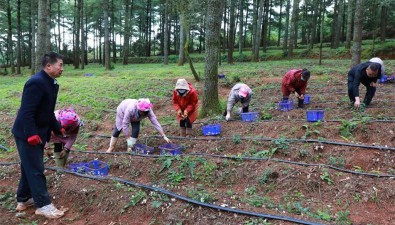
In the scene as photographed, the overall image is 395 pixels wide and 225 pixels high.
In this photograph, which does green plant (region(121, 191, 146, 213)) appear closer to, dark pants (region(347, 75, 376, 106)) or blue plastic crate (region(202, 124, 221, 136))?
blue plastic crate (region(202, 124, 221, 136))

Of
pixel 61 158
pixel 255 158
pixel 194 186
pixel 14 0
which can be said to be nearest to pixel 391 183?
pixel 255 158

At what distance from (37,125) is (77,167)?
1.49 meters

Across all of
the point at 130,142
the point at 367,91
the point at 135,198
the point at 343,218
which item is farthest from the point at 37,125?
the point at 367,91

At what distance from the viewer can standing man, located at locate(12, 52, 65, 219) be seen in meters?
3.52

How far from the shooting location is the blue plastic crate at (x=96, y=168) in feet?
15.8

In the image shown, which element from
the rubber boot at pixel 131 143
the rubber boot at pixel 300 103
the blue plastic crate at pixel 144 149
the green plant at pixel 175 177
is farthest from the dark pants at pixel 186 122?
the rubber boot at pixel 300 103

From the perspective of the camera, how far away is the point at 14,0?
79.2ft

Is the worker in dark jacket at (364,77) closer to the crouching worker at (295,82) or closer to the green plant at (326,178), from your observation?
the crouching worker at (295,82)

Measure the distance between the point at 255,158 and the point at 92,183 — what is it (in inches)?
92.1

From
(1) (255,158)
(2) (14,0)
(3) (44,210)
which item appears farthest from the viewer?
(2) (14,0)

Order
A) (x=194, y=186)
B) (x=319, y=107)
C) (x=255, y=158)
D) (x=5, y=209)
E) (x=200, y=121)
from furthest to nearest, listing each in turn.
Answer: (x=319, y=107) < (x=200, y=121) < (x=255, y=158) < (x=194, y=186) < (x=5, y=209)

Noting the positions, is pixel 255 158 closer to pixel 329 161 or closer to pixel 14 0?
pixel 329 161

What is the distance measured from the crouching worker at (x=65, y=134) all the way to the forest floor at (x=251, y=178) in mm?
444

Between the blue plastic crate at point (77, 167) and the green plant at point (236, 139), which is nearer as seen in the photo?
the blue plastic crate at point (77, 167)
